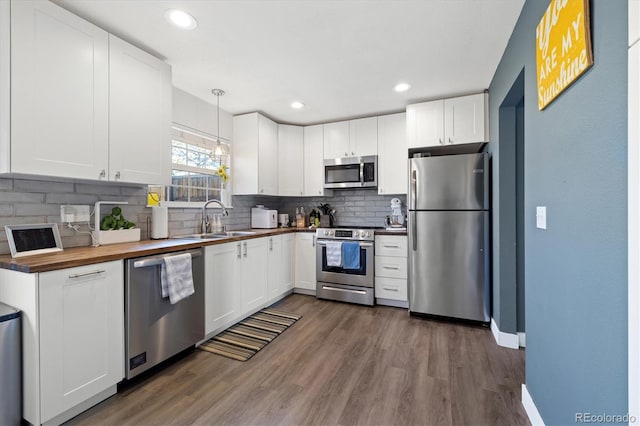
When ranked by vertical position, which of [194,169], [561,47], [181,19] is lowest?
[194,169]

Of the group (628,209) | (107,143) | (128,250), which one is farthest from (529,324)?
(107,143)

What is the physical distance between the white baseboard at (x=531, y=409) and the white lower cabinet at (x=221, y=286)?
2342mm

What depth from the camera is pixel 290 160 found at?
4.15m

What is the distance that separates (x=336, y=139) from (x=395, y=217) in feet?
4.51

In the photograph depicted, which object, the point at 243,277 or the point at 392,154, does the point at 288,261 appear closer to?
the point at 243,277

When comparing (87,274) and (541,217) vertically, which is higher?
(541,217)

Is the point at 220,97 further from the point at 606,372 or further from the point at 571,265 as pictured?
the point at 606,372

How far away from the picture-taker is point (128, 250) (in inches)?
73.3

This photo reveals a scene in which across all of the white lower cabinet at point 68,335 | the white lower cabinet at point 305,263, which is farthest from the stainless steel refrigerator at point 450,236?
the white lower cabinet at point 68,335

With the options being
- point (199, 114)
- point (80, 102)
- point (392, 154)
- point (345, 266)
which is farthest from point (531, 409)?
point (199, 114)

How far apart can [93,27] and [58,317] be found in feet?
6.10

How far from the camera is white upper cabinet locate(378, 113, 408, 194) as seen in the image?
11.9 feet

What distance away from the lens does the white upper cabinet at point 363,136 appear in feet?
12.5
